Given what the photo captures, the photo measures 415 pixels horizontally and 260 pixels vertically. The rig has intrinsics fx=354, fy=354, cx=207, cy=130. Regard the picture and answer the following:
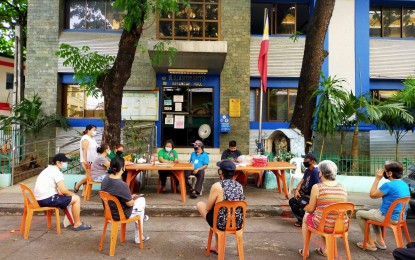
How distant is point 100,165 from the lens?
781 cm

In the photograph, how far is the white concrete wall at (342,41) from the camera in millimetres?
14227

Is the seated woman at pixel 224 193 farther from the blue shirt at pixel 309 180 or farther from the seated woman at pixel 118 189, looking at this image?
the blue shirt at pixel 309 180

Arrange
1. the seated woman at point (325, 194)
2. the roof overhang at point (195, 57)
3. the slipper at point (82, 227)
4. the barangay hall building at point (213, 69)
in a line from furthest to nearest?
the barangay hall building at point (213, 69), the roof overhang at point (195, 57), the slipper at point (82, 227), the seated woman at point (325, 194)

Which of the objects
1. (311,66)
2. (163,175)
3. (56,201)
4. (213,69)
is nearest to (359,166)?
(311,66)

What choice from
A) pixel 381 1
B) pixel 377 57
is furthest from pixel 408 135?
pixel 381 1

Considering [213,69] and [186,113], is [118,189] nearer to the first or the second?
[186,113]

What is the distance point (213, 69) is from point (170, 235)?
861 cm

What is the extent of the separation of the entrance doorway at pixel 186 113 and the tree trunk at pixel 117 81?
14.9ft

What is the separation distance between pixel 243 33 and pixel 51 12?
745 cm

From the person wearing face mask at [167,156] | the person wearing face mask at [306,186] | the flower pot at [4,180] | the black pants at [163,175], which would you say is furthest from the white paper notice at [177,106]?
the person wearing face mask at [306,186]

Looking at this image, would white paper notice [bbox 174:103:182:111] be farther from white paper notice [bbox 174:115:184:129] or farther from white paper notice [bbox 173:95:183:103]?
white paper notice [bbox 174:115:184:129]

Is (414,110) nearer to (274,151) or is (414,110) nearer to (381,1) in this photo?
(274,151)

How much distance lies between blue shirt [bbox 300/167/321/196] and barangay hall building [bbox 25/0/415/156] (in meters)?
7.23

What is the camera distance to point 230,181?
4.71 m
